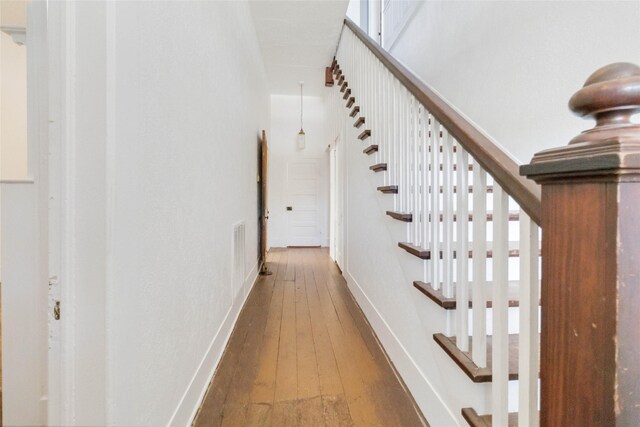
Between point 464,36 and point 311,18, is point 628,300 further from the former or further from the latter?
point 311,18

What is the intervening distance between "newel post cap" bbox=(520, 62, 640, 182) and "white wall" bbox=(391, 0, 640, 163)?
3.86 ft

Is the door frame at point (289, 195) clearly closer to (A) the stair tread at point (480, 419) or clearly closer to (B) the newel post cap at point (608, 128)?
(A) the stair tread at point (480, 419)

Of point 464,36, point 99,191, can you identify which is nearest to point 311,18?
point 464,36

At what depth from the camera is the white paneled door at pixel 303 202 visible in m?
6.02

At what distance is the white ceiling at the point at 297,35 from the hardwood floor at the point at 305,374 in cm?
300

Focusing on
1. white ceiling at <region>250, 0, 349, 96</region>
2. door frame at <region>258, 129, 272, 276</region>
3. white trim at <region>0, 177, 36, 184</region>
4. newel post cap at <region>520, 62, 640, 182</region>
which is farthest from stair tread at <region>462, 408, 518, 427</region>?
white ceiling at <region>250, 0, 349, 96</region>

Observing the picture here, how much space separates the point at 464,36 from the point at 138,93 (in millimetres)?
2327

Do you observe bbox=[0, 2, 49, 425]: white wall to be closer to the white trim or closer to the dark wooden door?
the white trim

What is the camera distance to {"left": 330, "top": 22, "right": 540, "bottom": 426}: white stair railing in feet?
2.37

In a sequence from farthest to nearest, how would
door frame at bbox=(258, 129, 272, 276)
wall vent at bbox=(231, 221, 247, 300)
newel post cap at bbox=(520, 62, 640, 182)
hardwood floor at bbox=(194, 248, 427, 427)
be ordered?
1. door frame at bbox=(258, 129, 272, 276)
2. wall vent at bbox=(231, 221, 247, 300)
3. hardwood floor at bbox=(194, 248, 427, 427)
4. newel post cap at bbox=(520, 62, 640, 182)

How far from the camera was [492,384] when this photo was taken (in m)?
0.91

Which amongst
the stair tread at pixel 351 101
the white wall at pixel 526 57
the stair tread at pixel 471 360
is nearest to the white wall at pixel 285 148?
the stair tread at pixel 351 101

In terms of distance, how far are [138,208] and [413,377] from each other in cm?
149

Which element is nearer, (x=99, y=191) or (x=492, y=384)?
(x=99, y=191)
